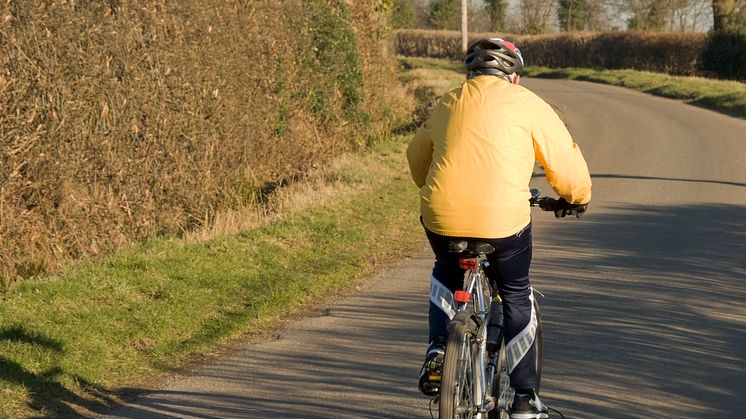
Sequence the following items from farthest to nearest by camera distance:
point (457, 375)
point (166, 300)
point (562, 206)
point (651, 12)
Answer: point (651, 12) < point (166, 300) < point (562, 206) < point (457, 375)

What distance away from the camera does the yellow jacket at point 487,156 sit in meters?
4.71

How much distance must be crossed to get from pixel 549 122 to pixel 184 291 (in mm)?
4683

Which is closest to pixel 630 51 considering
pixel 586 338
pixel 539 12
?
pixel 539 12

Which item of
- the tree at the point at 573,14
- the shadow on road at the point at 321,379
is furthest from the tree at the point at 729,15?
the shadow on road at the point at 321,379

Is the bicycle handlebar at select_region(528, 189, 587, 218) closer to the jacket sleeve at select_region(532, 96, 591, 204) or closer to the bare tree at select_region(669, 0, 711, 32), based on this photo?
the jacket sleeve at select_region(532, 96, 591, 204)

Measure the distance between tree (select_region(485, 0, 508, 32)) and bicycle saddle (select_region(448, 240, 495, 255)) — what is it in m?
79.3

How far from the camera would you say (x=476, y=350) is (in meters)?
4.84

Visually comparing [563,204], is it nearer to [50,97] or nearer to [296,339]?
[296,339]

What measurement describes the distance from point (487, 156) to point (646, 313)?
3.72m

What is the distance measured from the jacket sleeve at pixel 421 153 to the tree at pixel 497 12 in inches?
3099

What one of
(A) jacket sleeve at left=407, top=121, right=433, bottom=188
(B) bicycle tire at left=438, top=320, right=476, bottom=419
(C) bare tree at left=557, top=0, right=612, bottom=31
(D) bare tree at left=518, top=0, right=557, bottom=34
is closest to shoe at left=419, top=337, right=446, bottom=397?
(B) bicycle tire at left=438, top=320, right=476, bottom=419

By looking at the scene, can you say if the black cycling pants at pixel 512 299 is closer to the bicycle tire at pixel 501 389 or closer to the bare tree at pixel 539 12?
the bicycle tire at pixel 501 389

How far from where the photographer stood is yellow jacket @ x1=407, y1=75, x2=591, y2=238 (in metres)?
4.71

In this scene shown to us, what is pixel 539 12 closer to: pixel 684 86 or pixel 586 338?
pixel 684 86
